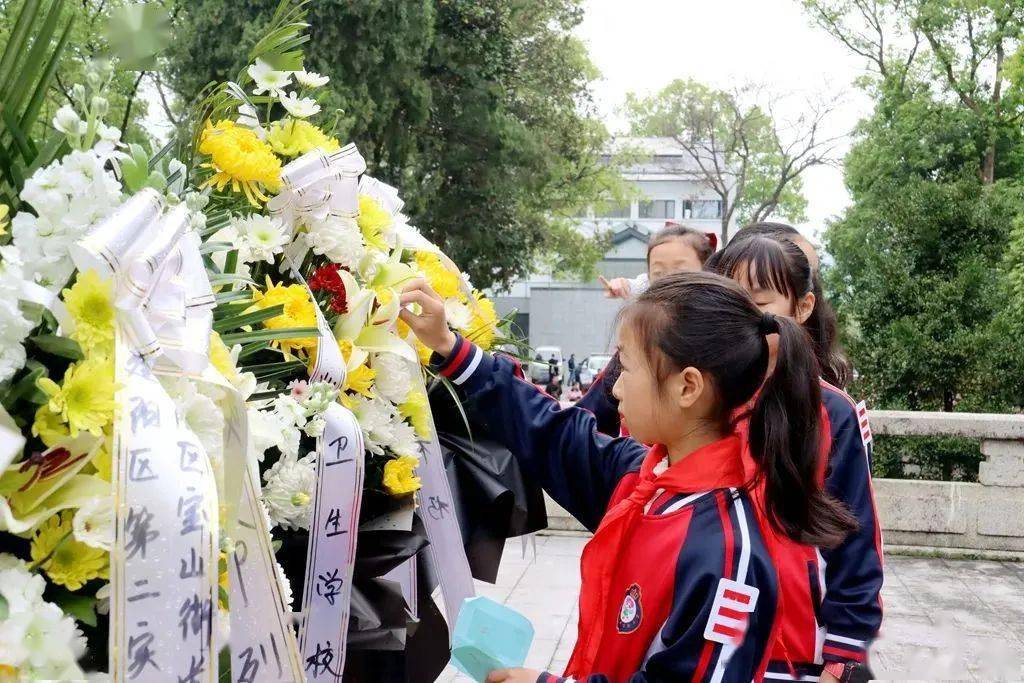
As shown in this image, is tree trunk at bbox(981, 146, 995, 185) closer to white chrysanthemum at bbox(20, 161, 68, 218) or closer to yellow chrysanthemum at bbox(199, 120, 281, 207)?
yellow chrysanthemum at bbox(199, 120, 281, 207)

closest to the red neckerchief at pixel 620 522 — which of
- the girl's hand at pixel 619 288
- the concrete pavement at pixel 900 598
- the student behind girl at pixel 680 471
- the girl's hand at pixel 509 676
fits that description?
the student behind girl at pixel 680 471

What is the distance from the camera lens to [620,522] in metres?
1.65

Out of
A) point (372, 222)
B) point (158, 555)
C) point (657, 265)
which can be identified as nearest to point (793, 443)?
point (372, 222)

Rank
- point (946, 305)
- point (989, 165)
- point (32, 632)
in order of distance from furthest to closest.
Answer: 1. point (989, 165)
2. point (946, 305)
3. point (32, 632)

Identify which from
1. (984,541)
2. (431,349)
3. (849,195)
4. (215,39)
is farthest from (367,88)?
(849,195)

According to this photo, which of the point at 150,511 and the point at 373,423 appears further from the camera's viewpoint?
the point at 373,423

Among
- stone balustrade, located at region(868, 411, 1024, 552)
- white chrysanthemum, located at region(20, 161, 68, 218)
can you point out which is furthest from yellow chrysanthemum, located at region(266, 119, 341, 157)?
Answer: stone balustrade, located at region(868, 411, 1024, 552)

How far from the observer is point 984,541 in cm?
690

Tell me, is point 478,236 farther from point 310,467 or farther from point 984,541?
point 310,467

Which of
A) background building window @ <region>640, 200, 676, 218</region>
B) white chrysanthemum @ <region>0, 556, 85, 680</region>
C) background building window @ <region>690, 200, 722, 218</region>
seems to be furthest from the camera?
background building window @ <region>640, 200, 676, 218</region>

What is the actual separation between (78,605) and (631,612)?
0.81 m

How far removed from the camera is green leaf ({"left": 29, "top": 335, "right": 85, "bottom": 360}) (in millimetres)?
1000

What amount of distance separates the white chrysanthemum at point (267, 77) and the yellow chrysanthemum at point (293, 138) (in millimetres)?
49

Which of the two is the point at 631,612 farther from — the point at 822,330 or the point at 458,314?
the point at 822,330
